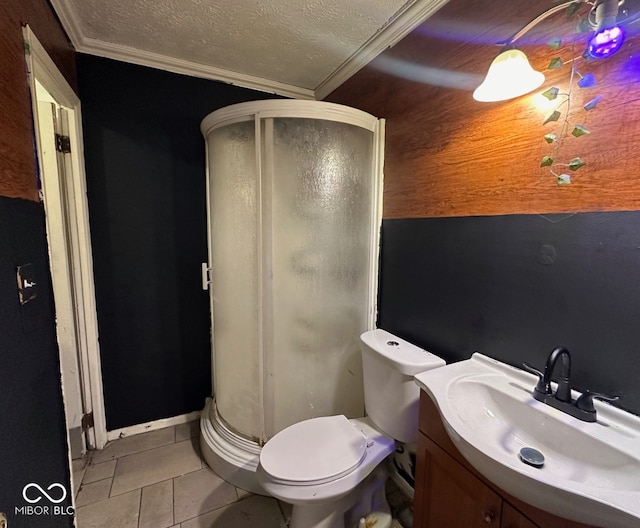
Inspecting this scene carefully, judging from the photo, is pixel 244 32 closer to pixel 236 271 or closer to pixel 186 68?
pixel 186 68

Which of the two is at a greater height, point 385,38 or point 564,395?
point 385,38

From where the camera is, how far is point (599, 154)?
0.88 metres

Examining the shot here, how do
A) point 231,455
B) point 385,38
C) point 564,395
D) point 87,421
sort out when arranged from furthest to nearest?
point 87,421 → point 231,455 → point 385,38 → point 564,395

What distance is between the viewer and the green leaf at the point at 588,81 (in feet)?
2.84

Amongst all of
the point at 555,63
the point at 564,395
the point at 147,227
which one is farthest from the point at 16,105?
the point at 564,395

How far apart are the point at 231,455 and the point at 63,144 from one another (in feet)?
6.10

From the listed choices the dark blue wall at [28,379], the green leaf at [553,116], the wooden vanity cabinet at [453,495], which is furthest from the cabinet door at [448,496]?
the dark blue wall at [28,379]

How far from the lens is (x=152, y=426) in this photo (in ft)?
6.69

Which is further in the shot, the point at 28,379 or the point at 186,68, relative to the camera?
the point at 186,68

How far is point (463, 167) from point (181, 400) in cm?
220

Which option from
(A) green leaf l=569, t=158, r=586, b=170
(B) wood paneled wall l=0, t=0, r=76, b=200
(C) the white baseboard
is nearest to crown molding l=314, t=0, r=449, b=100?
(A) green leaf l=569, t=158, r=586, b=170

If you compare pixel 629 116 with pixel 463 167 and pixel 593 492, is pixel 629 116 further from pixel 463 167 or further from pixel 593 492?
pixel 593 492

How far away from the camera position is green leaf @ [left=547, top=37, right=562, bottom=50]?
3.01 ft

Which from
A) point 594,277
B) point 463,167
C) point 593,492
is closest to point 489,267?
A: point 594,277
